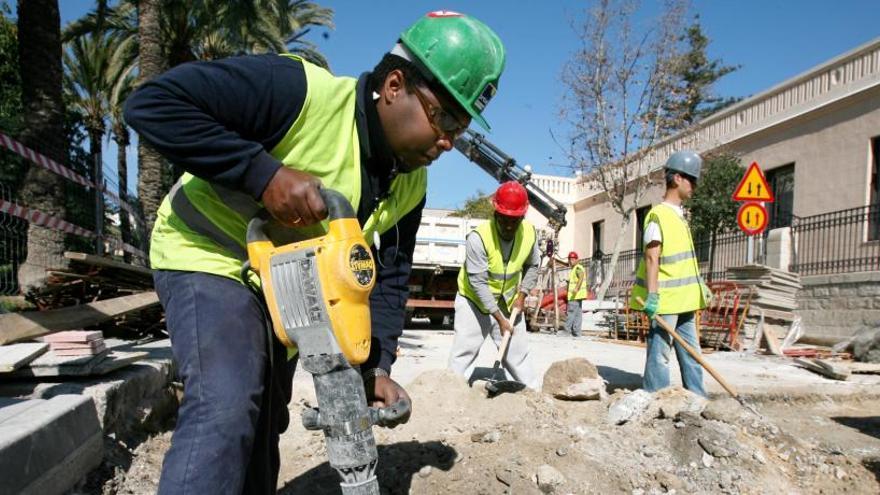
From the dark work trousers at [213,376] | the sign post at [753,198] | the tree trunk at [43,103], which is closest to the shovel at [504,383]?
the dark work trousers at [213,376]

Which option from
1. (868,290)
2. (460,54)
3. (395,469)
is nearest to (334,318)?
(460,54)

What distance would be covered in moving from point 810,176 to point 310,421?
54.4ft

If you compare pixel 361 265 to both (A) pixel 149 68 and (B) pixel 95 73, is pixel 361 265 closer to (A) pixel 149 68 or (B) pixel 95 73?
(A) pixel 149 68

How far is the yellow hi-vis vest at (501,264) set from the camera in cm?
525

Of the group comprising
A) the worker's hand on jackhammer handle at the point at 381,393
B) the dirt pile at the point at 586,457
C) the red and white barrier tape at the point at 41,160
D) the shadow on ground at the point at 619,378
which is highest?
the red and white barrier tape at the point at 41,160

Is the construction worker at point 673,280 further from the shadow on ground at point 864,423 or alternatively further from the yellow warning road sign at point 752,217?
the yellow warning road sign at point 752,217

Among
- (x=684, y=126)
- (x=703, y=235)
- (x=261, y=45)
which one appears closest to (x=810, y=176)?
(x=703, y=235)

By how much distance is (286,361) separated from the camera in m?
2.04

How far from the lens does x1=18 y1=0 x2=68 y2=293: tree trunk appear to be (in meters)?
7.88

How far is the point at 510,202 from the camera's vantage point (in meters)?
5.09

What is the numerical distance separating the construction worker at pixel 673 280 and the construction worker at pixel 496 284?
1045 millimetres

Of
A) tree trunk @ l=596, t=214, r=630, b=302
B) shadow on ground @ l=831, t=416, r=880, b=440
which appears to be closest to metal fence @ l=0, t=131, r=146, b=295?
shadow on ground @ l=831, t=416, r=880, b=440

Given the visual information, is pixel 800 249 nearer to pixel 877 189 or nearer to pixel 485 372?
pixel 877 189

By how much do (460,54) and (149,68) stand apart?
10.9 m
